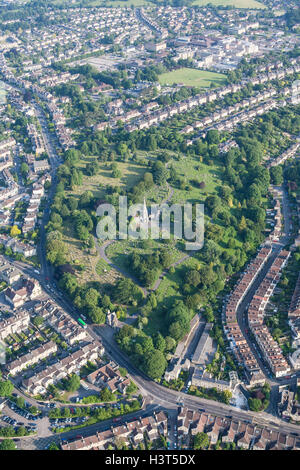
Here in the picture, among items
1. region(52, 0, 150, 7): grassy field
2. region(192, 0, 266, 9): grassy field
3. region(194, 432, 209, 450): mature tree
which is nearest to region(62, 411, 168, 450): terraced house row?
region(194, 432, 209, 450): mature tree

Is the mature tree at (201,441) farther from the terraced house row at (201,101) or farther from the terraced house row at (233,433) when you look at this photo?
the terraced house row at (201,101)

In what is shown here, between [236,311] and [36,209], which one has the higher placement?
[36,209]

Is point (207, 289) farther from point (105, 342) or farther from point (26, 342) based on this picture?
point (26, 342)

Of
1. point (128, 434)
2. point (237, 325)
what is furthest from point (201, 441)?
point (237, 325)

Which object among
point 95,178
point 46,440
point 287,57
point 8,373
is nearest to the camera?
point 46,440

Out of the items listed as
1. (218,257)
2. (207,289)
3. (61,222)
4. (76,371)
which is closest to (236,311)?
(207,289)

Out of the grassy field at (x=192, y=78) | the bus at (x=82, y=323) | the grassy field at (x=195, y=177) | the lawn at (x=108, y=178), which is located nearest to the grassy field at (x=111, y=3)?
the grassy field at (x=192, y=78)
